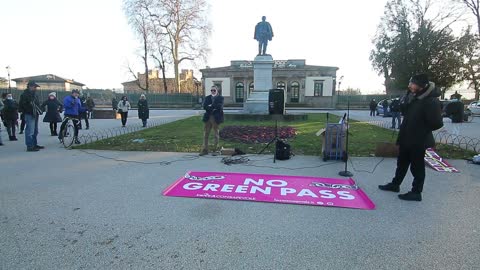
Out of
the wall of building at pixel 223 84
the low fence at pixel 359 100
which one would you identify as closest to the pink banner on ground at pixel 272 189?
the low fence at pixel 359 100

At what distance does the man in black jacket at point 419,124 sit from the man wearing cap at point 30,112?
9.76 m

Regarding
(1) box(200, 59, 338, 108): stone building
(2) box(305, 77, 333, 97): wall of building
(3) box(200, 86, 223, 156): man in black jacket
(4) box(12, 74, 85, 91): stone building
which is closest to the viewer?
(3) box(200, 86, 223, 156): man in black jacket

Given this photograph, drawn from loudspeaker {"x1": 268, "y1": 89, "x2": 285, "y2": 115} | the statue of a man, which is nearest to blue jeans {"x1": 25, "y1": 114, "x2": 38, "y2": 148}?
loudspeaker {"x1": 268, "y1": 89, "x2": 285, "y2": 115}

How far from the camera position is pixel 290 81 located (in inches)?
1913

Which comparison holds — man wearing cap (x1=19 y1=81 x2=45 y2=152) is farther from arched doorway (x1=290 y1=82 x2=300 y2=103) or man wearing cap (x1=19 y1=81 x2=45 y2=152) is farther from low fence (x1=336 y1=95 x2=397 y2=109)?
low fence (x1=336 y1=95 x2=397 y2=109)

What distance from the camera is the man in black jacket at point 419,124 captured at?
14.1 feet

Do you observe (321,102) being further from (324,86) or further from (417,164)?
(417,164)

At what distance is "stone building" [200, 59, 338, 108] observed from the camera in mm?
47219

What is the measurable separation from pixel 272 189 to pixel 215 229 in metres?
1.74

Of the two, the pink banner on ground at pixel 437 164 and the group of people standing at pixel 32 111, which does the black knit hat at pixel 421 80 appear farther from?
the group of people standing at pixel 32 111

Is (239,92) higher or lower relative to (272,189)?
higher

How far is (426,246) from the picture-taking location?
10.1ft

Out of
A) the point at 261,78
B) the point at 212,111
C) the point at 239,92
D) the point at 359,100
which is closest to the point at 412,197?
the point at 212,111

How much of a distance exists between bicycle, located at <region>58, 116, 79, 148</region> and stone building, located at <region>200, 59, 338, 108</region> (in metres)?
41.1
